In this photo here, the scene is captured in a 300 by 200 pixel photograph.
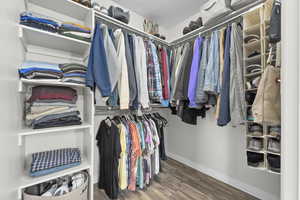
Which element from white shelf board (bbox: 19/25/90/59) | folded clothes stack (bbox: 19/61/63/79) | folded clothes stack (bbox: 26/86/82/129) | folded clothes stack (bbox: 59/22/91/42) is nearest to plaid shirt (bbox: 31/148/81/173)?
folded clothes stack (bbox: 26/86/82/129)

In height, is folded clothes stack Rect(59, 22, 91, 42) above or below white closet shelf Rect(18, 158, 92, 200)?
above

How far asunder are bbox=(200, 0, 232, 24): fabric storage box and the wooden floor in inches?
72.7

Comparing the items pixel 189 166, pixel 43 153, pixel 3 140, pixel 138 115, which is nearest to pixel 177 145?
pixel 189 166

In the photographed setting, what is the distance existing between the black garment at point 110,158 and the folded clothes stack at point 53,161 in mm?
259

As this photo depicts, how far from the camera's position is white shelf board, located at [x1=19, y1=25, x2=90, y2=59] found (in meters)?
0.96

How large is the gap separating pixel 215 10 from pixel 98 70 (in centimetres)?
125

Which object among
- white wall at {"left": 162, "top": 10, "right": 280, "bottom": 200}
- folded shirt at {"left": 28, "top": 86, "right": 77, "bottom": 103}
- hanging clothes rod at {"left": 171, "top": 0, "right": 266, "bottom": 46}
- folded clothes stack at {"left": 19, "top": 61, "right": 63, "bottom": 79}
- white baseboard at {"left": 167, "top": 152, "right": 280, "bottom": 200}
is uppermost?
hanging clothes rod at {"left": 171, "top": 0, "right": 266, "bottom": 46}

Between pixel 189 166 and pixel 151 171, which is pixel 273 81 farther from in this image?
pixel 189 166

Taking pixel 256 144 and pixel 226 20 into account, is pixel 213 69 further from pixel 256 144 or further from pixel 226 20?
pixel 256 144

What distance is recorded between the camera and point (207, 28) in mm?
1415

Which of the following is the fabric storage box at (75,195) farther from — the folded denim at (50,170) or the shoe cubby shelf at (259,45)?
the shoe cubby shelf at (259,45)

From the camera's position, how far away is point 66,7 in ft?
4.00

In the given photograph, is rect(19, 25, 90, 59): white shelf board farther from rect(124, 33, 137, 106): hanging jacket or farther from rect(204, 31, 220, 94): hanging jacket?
rect(204, 31, 220, 94): hanging jacket

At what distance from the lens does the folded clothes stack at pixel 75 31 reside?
1.10 metres
